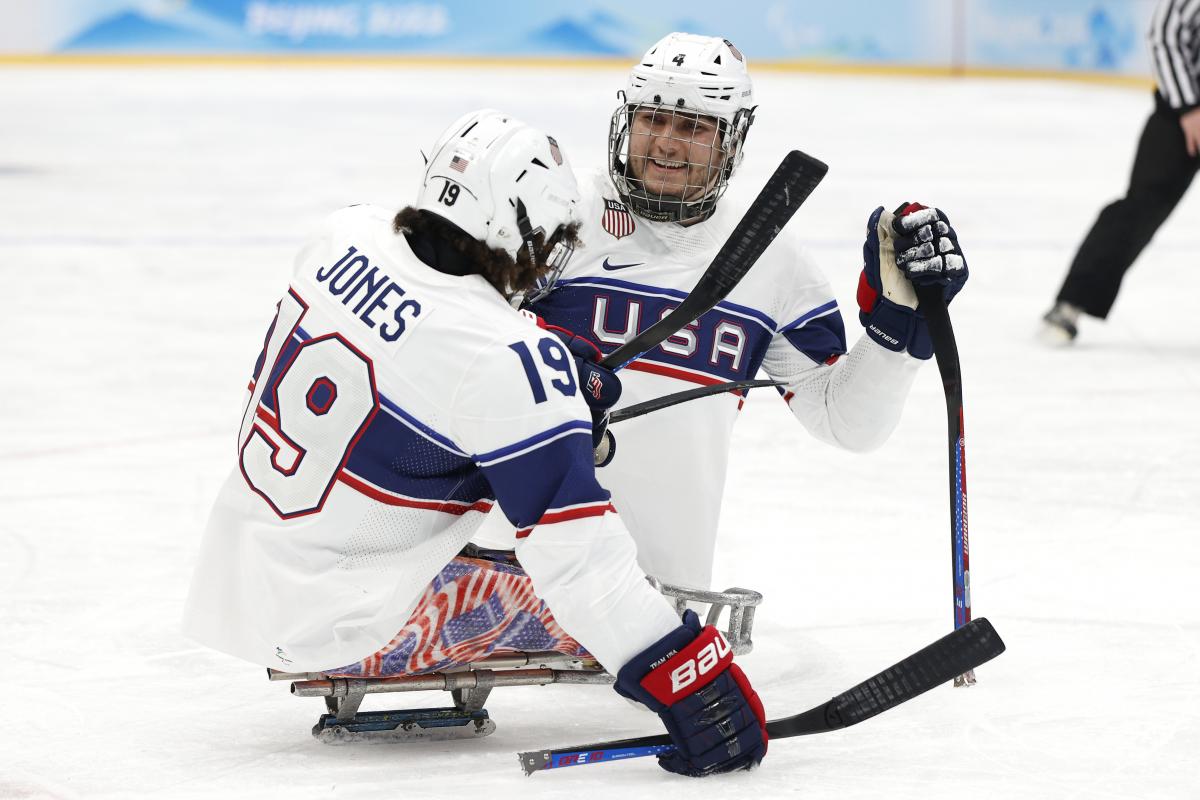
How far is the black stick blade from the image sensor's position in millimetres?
2213

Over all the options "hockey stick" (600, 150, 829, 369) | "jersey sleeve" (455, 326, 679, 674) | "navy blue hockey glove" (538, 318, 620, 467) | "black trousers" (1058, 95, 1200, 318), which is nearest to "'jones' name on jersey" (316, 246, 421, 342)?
"jersey sleeve" (455, 326, 679, 674)

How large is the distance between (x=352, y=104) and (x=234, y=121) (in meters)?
1.25

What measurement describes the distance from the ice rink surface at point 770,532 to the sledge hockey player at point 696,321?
30 centimetres

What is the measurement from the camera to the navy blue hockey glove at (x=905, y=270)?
2395 millimetres

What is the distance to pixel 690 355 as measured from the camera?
8.74 ft

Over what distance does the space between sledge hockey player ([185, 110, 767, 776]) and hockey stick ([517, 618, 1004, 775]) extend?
0.08 metres

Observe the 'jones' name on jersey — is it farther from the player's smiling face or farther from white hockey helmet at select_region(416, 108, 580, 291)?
the player's smiling face

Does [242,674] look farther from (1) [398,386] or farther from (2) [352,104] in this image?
(2) [352,104]

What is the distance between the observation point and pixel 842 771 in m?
2.18

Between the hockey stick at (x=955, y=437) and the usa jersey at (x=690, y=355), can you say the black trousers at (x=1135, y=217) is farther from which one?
the hockey stick at (x=955, y=437)

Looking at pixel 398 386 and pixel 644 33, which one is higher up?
pixel 398 386

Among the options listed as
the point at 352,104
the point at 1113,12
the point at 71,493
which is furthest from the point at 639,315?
the point at 1113,12

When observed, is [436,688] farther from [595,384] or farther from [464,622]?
[595,384]

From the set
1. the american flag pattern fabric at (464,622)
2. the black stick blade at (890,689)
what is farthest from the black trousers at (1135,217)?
the american flag pattern fabric at (464,622)
